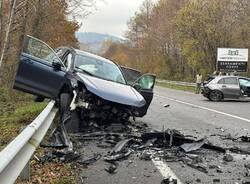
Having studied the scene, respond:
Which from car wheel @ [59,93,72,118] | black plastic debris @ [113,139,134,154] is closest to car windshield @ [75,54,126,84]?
car wheel @ [59,93,72,118]

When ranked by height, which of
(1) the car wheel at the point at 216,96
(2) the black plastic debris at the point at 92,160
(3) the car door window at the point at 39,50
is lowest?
(1) the car wheel at the point at 216,96

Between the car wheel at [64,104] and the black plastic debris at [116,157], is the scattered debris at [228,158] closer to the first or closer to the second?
the black plastic debris at [116,157]

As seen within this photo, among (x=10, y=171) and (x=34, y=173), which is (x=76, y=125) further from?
(x=10, y=171)

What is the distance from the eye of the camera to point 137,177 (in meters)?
6.54

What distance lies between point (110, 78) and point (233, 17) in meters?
43.5

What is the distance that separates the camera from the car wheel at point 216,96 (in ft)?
90.7

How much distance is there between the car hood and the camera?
33.7 feet

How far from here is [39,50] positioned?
1202 cm

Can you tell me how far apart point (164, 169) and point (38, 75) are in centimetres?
553

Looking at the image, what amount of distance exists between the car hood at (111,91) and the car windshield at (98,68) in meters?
0.64

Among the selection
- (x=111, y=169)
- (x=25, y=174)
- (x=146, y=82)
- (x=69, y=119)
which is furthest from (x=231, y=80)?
(x=25, y=174)

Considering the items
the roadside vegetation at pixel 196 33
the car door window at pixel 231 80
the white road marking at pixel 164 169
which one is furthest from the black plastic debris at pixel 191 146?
the roadside vegetation at pixel 196 33

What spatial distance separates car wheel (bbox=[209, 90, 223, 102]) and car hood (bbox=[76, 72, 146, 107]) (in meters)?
17.0

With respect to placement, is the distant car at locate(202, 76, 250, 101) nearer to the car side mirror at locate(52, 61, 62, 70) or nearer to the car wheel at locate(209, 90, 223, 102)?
the car wheel at locate(209, 90, 223, 102)
